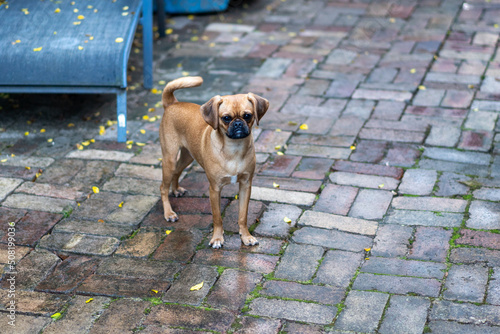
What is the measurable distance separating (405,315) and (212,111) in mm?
1458

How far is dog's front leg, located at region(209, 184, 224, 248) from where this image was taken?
350cm

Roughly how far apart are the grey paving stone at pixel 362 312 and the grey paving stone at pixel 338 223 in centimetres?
64

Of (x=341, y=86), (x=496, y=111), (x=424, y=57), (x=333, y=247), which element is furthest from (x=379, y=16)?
(x=333, y=247)

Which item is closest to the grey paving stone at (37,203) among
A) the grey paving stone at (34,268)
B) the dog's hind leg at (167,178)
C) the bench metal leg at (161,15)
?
the grey paving stone at (34,268)

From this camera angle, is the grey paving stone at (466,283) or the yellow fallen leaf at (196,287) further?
the yellow fallen leaf at (196,287)

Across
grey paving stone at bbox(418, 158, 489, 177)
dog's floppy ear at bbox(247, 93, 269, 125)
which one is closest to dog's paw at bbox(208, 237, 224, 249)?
dog's floppy ear at bbox(247, 93, 269, 125)

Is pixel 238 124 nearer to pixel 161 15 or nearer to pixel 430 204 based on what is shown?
pixel 430 204

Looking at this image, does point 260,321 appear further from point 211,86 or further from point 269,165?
point 211,86

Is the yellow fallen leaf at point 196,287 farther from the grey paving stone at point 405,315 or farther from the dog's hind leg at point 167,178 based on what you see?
the grey paving stone at point 405,315

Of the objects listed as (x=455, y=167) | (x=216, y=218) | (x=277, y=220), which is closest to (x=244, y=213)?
(x=216, y=218)

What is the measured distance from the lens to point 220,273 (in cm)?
335

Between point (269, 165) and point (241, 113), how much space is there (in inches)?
56.0

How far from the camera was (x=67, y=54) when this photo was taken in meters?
5.02

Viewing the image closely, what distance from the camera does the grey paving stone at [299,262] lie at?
331 cm
